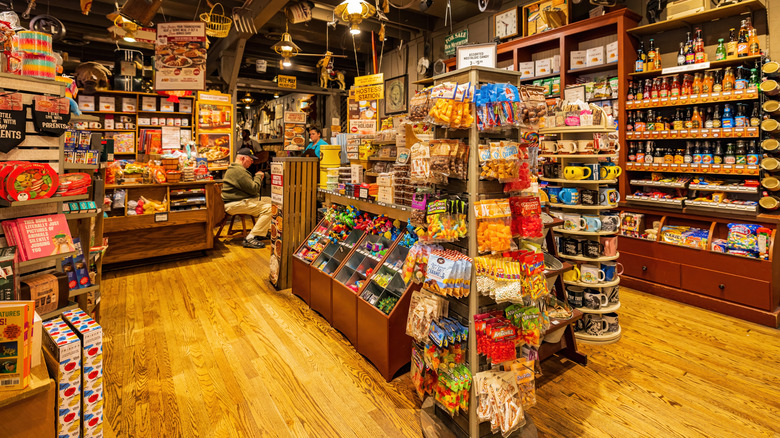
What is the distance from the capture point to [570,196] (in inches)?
126

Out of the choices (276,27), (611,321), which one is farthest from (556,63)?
(276,27)

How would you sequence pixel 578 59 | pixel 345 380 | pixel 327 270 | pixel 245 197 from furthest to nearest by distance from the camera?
pixel 245 197
pixel 578 59
pixel 327 270
pixel 345 380

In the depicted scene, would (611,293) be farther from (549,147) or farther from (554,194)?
(549,147)

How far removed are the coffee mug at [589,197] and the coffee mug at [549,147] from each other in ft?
1.38

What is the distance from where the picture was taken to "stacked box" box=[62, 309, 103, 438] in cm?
162

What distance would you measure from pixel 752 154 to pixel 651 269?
1412 mm

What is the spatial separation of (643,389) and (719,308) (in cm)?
195

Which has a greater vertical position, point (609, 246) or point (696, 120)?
point (696, 120)

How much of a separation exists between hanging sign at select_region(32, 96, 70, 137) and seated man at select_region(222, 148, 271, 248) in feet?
14.6

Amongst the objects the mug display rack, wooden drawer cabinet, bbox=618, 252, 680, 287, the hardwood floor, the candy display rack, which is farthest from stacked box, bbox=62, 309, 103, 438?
wooden drawer cabinet, bbox=618, 252, 680, 287

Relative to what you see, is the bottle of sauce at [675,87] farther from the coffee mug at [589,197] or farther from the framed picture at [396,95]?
the framed picture at [396,95]

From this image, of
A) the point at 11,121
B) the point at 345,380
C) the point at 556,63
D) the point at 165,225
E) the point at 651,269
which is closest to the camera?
the point at 11,121

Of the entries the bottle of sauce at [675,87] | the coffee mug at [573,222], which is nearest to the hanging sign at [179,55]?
the coffee mug at [573,222]

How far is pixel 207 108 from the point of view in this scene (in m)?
8.32
